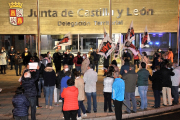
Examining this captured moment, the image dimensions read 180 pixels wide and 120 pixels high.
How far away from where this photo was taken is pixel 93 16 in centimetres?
2730

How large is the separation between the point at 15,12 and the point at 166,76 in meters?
19.8

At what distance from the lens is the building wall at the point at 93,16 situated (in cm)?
2716

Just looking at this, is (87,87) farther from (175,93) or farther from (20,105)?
(175,93)

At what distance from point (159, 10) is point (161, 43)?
11.7 feet

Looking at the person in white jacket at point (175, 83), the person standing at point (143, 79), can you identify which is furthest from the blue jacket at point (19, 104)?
the person in white jacket at point (175, 83)

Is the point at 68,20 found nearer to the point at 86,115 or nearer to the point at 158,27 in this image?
the point at 158,27

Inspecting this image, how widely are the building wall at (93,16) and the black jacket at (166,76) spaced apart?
1597 centimetres

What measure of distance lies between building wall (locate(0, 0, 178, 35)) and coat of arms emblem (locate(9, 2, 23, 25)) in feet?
1.06

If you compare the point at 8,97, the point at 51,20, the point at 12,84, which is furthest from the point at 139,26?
the point at 8,97

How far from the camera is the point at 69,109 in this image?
25.1 ft

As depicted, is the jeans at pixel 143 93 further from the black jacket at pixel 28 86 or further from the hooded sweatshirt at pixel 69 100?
the black jacket at pixel 28 86

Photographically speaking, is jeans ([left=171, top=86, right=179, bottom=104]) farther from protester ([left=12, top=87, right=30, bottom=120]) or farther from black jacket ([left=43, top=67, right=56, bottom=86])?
protester ([left=12, top=87, right=30, bottom=120])

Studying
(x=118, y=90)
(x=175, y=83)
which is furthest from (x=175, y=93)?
(x=118, y=90)

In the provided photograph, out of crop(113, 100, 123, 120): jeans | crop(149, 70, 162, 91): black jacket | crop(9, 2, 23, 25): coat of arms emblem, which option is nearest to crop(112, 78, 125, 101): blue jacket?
crop(113, 100, 123, 120): jeans
